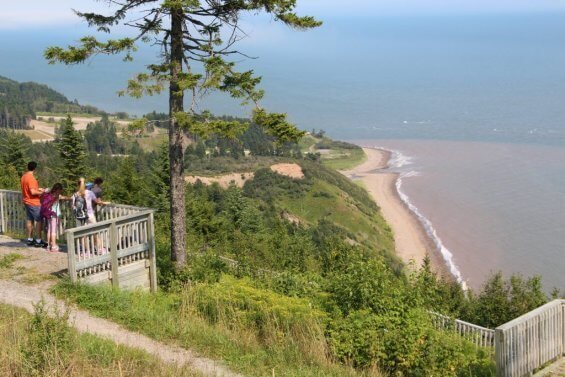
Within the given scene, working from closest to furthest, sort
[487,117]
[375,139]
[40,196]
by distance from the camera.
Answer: [40,196]
[375,139]
[487,117]

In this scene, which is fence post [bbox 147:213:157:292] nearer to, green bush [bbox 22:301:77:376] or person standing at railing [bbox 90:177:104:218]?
person standing at railing [bbox 90:177:104:218]

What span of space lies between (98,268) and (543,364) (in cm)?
773

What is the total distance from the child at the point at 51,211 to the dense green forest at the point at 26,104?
130725 mm

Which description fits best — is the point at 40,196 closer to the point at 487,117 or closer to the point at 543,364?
the point at 543,364

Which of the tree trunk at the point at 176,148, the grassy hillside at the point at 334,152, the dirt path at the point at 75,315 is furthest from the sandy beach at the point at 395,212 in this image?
the dirt path at the point at 75,315

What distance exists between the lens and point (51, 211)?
13453mm

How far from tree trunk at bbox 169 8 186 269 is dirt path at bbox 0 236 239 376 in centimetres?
233

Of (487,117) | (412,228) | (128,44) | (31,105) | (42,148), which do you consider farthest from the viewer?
(31,105)

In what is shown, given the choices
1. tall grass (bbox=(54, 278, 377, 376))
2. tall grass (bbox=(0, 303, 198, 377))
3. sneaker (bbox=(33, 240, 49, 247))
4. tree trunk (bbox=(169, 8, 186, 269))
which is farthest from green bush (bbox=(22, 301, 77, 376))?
sneaker (bbox=(33, 240, 49, 247))

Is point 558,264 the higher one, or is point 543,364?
point 543,364

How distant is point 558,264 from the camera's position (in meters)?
53.1

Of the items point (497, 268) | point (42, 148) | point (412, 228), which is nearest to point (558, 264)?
point (497, 268)

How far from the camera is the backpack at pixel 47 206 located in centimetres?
1342

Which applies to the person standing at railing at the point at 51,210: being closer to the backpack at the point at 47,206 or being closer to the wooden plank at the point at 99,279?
the backpack at the point at 47,206
